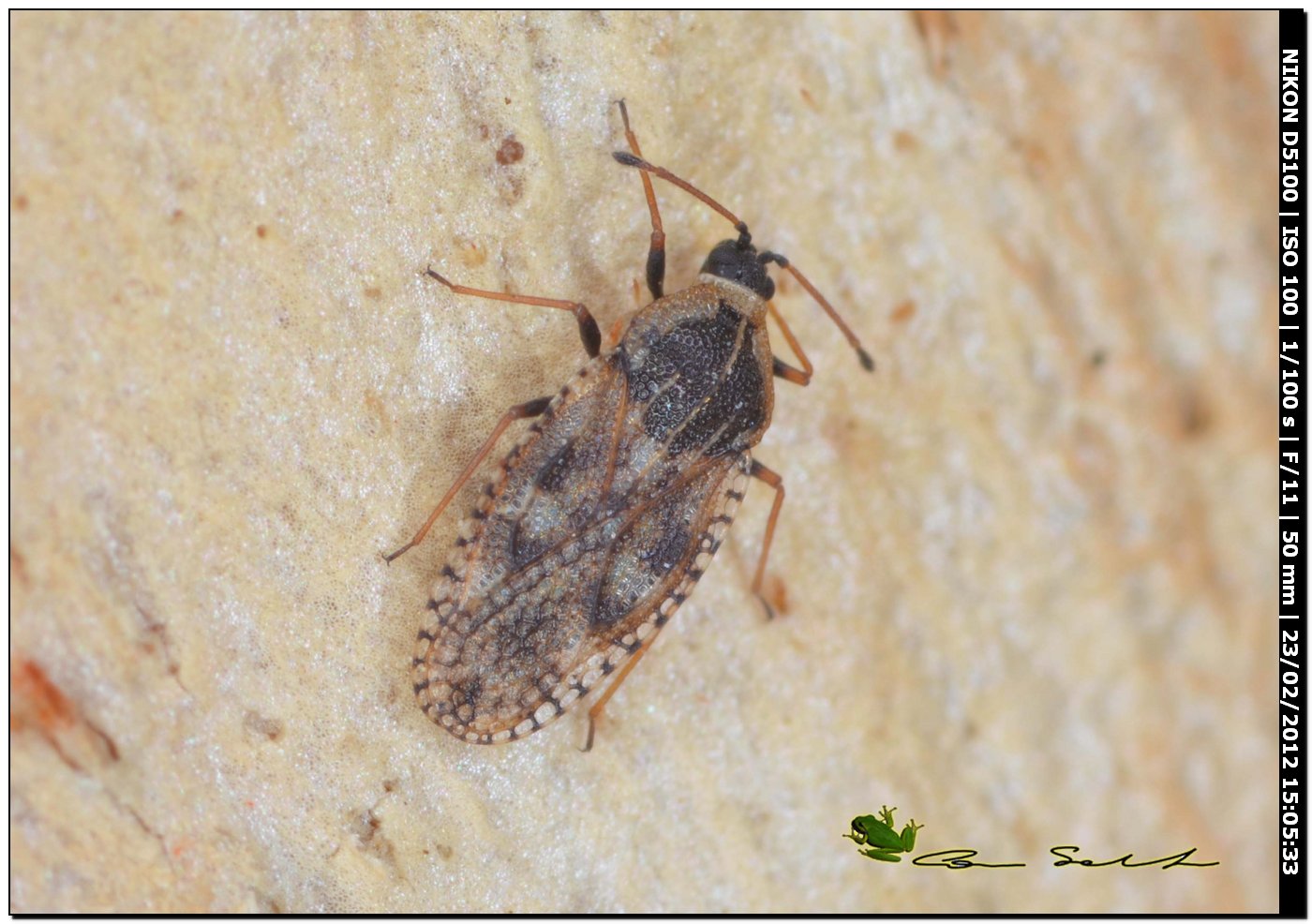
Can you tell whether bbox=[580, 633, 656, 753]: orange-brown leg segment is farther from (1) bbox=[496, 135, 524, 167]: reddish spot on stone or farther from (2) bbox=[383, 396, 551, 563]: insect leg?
(1) bbox=[496, 135, 524, 167]: reddish spot on stone

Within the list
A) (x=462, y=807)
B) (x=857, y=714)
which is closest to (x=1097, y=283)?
(x=857, y=714)

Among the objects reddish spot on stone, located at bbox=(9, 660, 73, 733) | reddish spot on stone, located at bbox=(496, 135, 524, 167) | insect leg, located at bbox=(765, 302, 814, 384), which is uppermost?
reddish spot on stone, located at bbox=(496, 135, 524, 167)

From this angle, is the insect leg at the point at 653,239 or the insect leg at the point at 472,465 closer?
the insect leg at the point at 472,465

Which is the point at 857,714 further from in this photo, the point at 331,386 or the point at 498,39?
the point at 498,39

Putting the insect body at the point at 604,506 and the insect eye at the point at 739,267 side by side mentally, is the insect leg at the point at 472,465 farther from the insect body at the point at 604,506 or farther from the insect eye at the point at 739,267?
the insect eye at the point at 739,267

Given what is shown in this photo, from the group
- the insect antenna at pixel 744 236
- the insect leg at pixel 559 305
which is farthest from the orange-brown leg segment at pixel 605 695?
the insect antenna at pixel 744 236

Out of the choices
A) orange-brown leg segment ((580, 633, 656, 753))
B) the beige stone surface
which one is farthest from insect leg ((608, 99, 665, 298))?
orange-brown leg segment ((580, 633, 656, 753))
